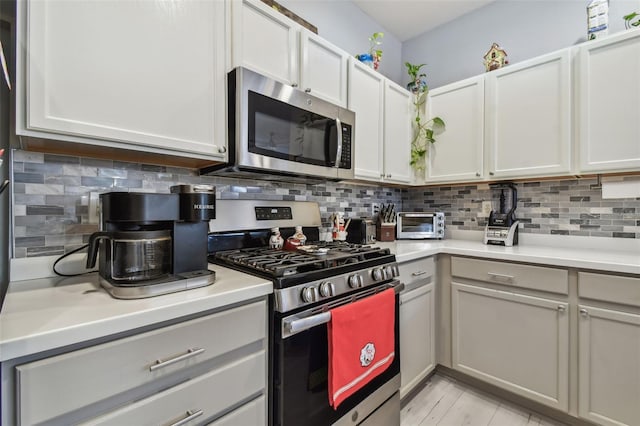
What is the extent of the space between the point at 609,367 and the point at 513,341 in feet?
1.33

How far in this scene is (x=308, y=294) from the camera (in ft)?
3.56

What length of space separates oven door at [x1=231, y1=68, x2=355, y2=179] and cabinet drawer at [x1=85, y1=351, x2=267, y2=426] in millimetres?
805

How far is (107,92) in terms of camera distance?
1.01 meters

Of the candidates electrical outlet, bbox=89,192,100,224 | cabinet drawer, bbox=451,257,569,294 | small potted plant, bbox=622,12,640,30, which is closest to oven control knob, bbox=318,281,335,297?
electrical outlet, bbox=89,192,100,224

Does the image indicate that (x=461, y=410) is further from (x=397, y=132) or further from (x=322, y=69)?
(x=322, y=69)

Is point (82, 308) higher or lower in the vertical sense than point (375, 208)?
lower

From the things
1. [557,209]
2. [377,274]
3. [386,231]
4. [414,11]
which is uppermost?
[414,11]

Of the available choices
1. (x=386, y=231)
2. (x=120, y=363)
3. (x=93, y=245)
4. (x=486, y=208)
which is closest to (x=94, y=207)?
(x=93, y=245)

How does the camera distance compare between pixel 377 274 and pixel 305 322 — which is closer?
pixel 305 322

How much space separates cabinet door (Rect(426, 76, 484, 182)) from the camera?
2.25m

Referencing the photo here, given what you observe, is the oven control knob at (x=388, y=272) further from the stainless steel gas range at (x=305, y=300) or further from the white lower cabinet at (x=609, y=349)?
the white lower cabinet at (x=609, y=349)

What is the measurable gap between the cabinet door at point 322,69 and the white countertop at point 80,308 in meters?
1.16

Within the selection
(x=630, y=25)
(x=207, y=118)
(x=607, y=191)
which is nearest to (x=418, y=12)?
(x=630, y=25)

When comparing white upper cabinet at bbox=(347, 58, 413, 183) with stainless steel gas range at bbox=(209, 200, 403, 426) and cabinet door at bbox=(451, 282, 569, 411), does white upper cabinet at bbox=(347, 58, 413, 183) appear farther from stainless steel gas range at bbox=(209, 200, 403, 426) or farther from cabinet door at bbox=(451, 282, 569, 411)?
cabinet door at bbox=(451, 282, 569, 411)
